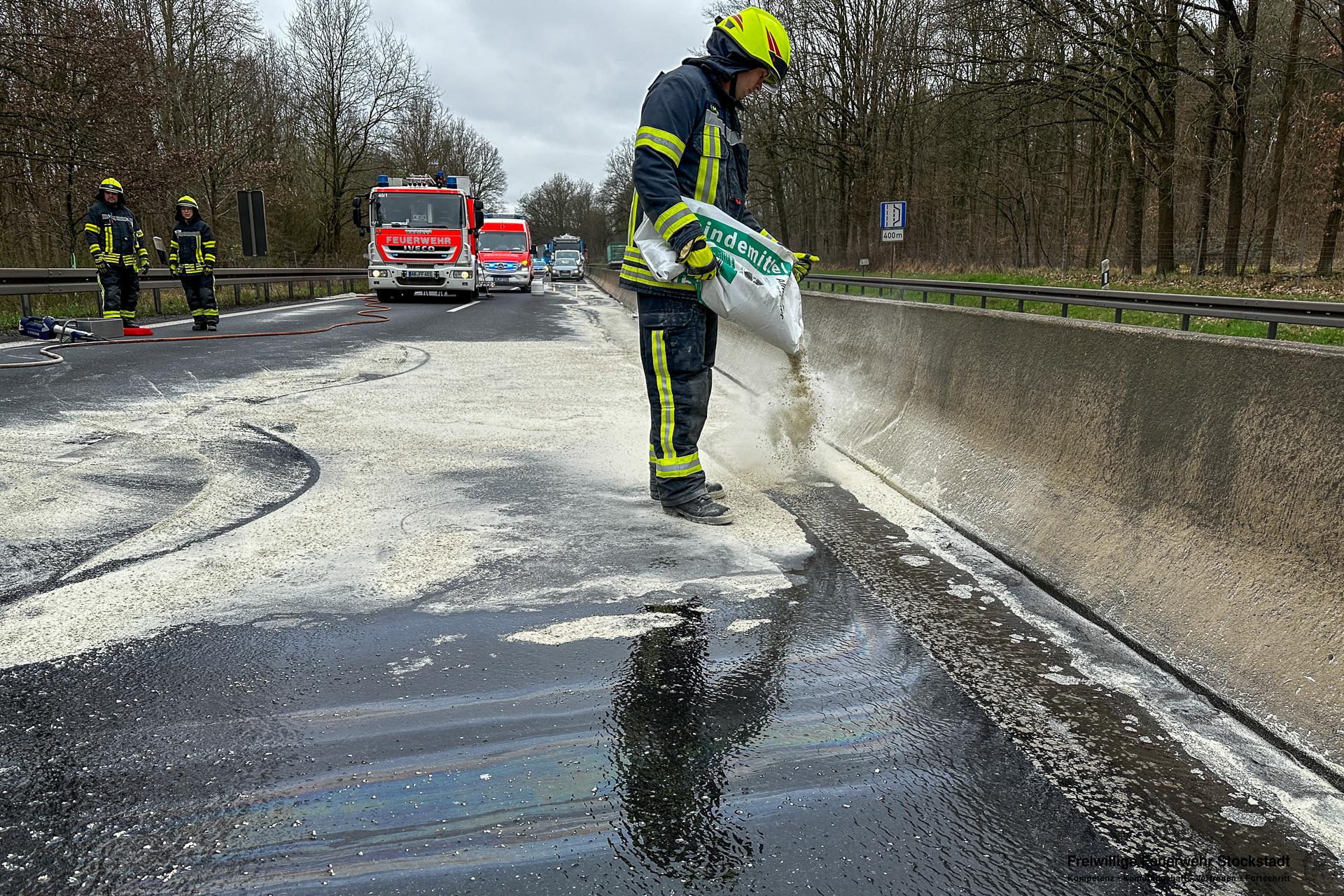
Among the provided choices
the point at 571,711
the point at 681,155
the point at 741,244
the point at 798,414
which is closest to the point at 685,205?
the point at 681,155

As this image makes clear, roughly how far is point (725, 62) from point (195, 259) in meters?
12.7

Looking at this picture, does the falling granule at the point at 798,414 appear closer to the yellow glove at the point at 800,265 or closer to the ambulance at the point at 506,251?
the yellow glove at the point at 800,265

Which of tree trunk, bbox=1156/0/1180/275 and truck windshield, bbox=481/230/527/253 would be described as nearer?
tree trunk, bbox=1156/0/1180/275

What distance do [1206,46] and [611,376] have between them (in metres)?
21.6

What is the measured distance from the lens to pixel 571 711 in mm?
2732

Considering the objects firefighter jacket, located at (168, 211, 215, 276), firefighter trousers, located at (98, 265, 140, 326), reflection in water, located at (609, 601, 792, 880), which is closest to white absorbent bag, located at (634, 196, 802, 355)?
reflection in water, located at (609, 601, 792, 880)

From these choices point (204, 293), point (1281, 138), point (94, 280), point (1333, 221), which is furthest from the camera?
point (1281, 138)

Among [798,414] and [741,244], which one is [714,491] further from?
[741,244]

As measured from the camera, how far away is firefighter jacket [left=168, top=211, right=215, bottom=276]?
1486 centimetres

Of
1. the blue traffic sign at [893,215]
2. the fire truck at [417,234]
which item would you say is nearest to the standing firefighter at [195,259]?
the fire truck at [417,234]

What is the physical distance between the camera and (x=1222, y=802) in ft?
7.54

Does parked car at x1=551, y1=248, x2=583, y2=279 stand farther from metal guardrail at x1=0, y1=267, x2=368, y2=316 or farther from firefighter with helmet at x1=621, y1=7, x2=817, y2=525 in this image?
firefighter with helmet at x1=621, y1=7, x2=817, y2=525

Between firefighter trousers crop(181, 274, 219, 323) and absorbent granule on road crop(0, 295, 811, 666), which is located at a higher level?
firefighter trousers crop(181, 274, 219, 323)

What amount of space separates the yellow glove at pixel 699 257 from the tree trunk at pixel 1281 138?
2121 cm
